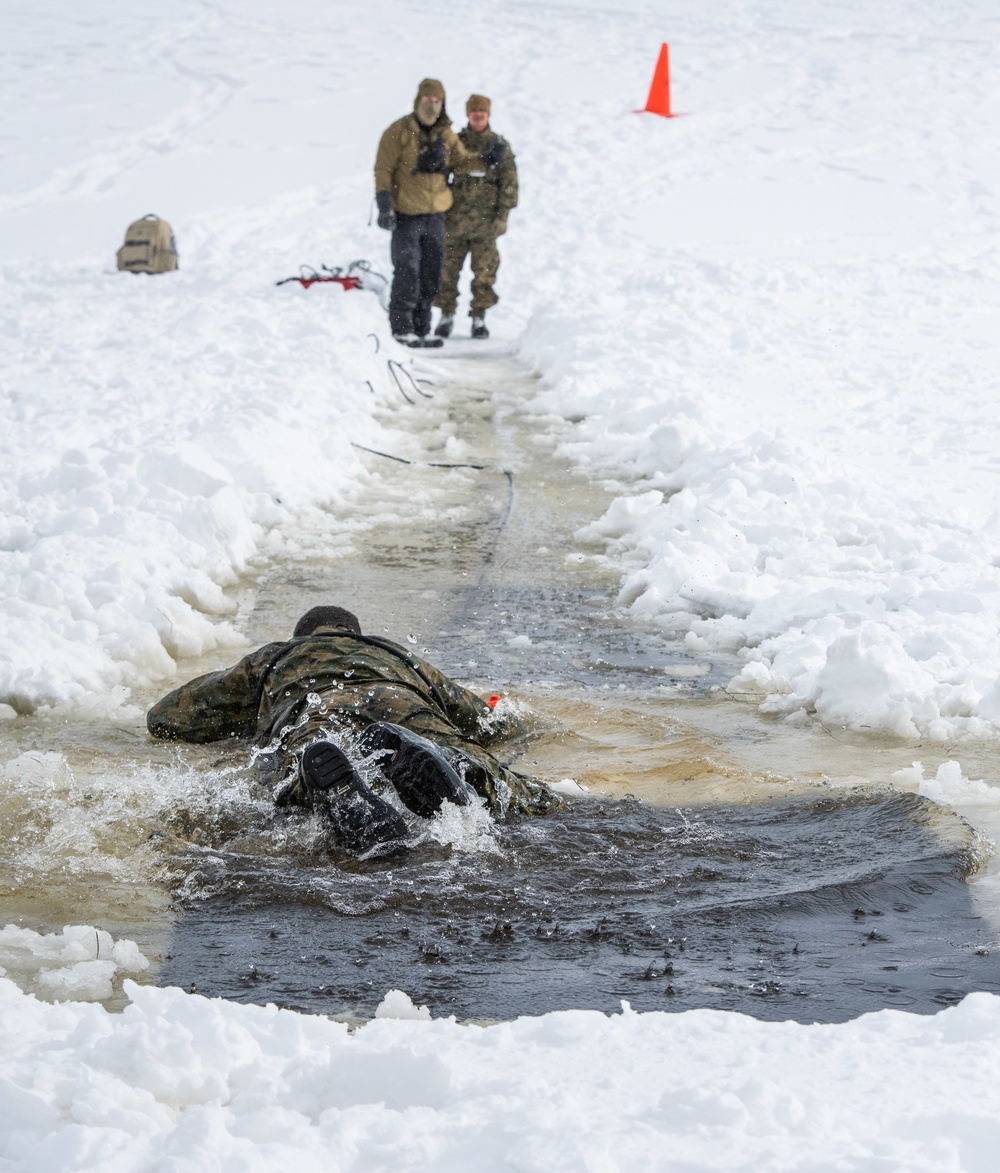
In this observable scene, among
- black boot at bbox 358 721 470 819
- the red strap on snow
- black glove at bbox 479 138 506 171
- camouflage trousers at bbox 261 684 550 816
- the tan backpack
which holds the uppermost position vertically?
black glove at bbox 479 138 506 171

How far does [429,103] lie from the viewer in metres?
11.5

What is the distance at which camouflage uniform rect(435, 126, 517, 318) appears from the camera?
12547 mm

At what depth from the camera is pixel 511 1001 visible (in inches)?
110

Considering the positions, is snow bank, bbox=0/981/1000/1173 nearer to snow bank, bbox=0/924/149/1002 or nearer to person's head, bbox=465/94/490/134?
snow bank, bbox=0/924/149/1002

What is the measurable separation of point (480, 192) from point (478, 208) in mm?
142

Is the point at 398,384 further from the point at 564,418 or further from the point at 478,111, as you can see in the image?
the point at 478,111

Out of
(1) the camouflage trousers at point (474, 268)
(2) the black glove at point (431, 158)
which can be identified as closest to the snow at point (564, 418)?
(1) the camouflage trousers at point (474, 268)

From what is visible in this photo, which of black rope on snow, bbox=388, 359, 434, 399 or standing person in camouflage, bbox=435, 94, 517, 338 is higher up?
standing person in camouflage, bbox=435, 94, 517, 338

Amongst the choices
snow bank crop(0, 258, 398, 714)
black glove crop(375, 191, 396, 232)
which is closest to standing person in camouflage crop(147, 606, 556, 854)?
snow bank crop(0, 258, 398, 714)

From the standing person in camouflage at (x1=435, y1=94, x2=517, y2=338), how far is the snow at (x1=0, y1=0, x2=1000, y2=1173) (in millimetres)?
809

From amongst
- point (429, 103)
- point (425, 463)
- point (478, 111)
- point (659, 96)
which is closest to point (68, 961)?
point (425, 463)

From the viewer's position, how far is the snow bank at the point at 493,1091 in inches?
80.1

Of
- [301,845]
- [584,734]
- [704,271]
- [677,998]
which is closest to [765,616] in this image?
[584,734]

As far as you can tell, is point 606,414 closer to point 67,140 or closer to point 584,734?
point 584,734
